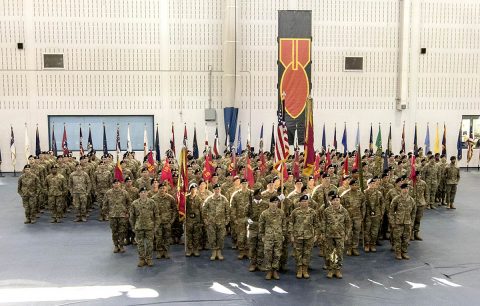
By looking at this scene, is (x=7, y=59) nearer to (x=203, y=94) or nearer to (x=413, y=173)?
(x=203, y=94)

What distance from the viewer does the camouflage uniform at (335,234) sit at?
834 cm

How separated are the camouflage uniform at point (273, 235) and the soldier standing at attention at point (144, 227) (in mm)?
2122

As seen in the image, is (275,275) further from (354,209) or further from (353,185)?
(353,185)

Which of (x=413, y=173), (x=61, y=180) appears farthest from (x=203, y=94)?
(x=413, y=173)

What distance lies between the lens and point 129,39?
821 inches

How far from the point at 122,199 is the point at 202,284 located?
2.85 metres

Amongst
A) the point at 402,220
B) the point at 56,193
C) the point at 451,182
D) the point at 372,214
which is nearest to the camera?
the point at 402,220

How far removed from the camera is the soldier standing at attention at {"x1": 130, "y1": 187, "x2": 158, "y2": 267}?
890 centimetres

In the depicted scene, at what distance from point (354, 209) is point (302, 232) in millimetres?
1822

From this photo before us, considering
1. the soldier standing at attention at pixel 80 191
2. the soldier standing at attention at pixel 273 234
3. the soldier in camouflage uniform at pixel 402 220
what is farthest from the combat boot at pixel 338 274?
the soldier standing at attention at pixel 80 191

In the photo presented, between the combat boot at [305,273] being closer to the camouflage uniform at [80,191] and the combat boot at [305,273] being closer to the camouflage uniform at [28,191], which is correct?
the camouflage uniform at [80,191]

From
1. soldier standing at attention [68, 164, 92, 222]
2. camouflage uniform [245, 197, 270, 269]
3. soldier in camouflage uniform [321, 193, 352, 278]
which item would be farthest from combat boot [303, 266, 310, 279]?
soldier standing at attention [68, 164, 92, 222]

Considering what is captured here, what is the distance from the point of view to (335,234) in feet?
27.3

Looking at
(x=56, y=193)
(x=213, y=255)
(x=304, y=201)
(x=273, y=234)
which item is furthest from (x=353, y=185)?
(x=56, y=193)
